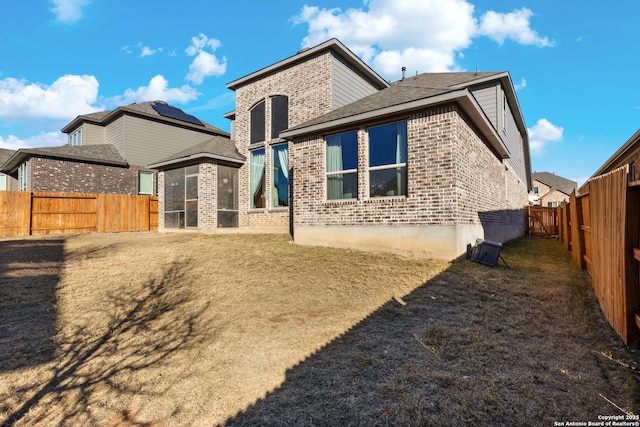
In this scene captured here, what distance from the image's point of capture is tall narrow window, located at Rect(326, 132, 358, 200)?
30.4ft

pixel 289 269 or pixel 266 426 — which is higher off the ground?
pixel 289 269

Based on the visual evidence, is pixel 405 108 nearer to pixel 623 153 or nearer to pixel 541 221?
pixel 623 153

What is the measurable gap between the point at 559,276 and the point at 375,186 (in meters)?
4.51

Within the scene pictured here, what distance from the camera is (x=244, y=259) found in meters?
8.03

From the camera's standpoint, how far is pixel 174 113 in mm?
22969

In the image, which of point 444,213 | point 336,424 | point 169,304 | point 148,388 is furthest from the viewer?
point 444,213

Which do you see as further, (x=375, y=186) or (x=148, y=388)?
(x=375, y=186)

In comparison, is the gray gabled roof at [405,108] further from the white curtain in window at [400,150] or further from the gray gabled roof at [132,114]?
the gray gabled roof at [132,114]

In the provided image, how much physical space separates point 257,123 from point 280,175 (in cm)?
285

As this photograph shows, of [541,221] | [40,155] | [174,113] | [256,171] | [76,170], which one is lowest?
[541,221]

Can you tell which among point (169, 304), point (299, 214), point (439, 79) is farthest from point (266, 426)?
point (439, 79)

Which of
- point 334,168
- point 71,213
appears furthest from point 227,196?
point 71,213

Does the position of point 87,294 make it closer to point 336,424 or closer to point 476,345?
point 336,424

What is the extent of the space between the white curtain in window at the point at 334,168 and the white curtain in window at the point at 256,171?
4.98m
